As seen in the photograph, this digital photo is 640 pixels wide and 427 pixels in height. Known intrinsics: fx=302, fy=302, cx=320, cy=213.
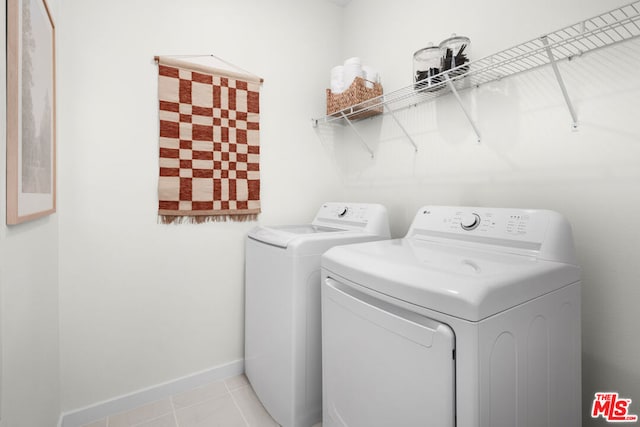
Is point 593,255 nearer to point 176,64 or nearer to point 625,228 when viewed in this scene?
point 625,228

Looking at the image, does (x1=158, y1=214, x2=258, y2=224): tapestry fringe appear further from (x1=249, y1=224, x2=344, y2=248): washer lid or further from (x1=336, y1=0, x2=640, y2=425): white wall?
(x1=336, y1=0, x2=640, y2=425): white wall

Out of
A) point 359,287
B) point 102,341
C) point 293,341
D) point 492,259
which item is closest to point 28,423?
point 102,341

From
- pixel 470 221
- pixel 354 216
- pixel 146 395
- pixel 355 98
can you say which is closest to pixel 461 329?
pixel 470 221

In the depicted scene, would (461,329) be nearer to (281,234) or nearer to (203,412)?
(281,234)

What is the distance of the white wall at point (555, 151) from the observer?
1.05 m

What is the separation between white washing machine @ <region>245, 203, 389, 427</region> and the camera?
1.39 meters

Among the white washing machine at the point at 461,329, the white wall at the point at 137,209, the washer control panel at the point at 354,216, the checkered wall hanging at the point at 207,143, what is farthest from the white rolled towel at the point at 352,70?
the white washing machine at the point at 461,329

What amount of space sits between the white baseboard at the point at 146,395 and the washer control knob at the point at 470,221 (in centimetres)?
160

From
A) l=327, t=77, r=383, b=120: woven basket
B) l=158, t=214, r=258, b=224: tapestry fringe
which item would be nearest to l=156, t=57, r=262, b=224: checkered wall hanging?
l=158, t=214, r=258, b=224: tapestry fringe

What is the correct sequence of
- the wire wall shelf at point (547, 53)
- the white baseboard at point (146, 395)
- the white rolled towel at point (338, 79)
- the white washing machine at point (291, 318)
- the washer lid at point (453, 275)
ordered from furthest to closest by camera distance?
the white rolled towel at point (338, 79) < the white baseboard at point (146, 395) < the white washing machine at point (291, 318) < the wire wall shelf at point (547, 53) < the washer lid at point (453, 275)

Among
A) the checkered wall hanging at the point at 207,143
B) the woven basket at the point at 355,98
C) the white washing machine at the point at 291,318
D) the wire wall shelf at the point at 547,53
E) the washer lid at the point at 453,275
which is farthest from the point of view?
the woven basket at the point at 355,98

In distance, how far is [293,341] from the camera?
1.39 meters

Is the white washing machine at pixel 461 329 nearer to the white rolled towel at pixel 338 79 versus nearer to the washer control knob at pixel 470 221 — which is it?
the washer control knob at pixel 470 221

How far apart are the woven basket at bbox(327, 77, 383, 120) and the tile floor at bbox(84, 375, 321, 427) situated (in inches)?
70.1
